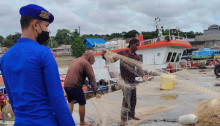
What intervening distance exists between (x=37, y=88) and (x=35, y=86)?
0.02 meters

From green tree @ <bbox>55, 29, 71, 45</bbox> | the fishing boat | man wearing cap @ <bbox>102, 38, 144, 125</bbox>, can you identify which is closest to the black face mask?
man wearing cap @ <bbox>102, 38, 144, 125</bbox>

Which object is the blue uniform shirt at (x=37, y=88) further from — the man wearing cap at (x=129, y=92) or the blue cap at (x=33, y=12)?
the man wearing cap at (x=129, y=92)

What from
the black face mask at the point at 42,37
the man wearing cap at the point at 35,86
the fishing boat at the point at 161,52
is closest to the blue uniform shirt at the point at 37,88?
the man wearing cap at the point at 35,86

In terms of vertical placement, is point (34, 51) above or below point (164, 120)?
above

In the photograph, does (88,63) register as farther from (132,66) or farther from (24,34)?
(24,34)

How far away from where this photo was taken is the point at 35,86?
4.73ft

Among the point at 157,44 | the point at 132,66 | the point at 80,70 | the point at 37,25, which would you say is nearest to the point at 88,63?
the point at 80,70

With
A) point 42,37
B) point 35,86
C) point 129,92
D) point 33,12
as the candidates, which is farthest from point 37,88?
point 129,92

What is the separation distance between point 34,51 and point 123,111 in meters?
3.15

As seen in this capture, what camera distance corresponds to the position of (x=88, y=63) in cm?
420

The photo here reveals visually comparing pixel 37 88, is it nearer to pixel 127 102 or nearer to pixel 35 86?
pixel 35 86

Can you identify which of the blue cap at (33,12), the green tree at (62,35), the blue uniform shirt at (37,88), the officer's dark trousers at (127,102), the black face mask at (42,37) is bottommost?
the officer's dark trousers at (127,102)

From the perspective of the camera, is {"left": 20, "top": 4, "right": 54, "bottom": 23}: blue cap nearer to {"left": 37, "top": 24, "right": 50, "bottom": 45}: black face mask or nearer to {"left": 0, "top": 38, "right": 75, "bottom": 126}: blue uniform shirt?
{"left": 37, "top": 24, "right": 50, "bottom": 45}: black face mask

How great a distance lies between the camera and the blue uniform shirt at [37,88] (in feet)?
4.66
